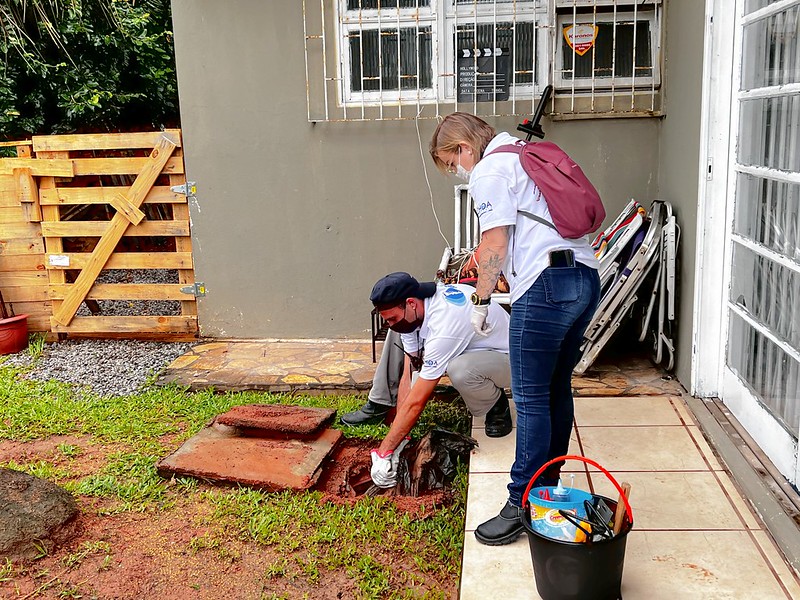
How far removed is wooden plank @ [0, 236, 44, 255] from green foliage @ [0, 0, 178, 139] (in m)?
3.35

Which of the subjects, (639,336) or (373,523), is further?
(639,336)

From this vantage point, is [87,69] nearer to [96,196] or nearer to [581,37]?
[96,196]

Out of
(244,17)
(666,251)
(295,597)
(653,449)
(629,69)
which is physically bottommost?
(295,597)

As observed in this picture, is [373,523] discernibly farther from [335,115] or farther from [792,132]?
[335,115]

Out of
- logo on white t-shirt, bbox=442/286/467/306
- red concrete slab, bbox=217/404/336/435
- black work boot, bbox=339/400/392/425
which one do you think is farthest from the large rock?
logo on white t-shirt, bbox=442/286/467/306

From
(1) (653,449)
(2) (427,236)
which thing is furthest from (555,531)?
(2) (427,236)

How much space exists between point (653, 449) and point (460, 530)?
1.03 m

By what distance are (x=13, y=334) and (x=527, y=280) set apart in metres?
4.90

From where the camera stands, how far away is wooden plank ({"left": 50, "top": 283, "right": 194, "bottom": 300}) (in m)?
5.99

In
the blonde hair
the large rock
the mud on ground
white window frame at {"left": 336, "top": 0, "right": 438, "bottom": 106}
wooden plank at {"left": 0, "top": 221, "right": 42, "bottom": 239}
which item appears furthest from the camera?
wooden plank at {"left": 0, "top": 221, "right": 42, "bottom": 239}

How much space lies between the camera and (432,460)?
143 inches

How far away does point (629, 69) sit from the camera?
5.19 meters

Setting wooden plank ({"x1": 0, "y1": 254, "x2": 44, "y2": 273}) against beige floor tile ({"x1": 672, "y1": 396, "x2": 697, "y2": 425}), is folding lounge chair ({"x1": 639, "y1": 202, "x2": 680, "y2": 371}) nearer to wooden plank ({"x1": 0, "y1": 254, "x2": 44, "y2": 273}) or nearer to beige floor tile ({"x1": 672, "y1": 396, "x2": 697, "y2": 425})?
beige floor tile ({"x1": 672, "y1": 396, "x2": 697, "y2": 425})

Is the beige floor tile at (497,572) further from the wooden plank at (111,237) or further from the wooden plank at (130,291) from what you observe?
the wooden plank at (111,237)
